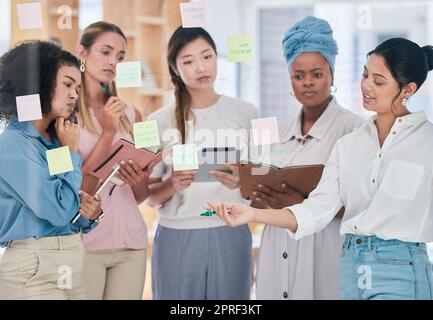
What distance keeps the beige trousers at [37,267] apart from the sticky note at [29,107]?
1.13 ft

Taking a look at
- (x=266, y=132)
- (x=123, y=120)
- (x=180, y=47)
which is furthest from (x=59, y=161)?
(x=266, y=132)

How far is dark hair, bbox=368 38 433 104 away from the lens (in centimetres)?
190

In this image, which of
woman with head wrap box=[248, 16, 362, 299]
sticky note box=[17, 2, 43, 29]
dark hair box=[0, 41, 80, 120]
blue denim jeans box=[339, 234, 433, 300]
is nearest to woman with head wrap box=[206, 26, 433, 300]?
blue denim jeans box=[339, 234, 433, 300]

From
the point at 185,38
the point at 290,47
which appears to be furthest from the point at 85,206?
the point at 290,47

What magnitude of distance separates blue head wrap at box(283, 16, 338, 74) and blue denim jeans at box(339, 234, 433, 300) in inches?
21.0

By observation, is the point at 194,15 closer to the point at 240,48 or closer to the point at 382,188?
the point at 240,48

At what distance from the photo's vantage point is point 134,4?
207 centimetres

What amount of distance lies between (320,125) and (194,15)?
0.48 metres

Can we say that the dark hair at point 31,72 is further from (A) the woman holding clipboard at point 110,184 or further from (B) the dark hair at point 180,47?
(B) the dark hair at point 180,47

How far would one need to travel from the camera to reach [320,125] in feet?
6.83

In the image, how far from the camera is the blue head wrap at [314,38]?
2.04 metres

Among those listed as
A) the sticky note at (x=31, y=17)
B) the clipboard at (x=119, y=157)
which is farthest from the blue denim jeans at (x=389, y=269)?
the sticky note at (x=31, y=17)

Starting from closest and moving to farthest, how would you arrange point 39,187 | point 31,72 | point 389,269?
point 389,269 < point 39,187 < point 31,72
